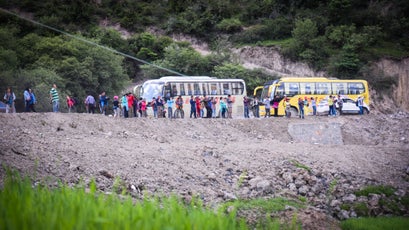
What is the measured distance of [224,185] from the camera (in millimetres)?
18797

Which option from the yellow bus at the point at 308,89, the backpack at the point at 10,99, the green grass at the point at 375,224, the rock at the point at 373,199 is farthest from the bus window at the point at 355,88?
the backpack at the point at 10,99

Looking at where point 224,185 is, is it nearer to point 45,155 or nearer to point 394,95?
point 45,155

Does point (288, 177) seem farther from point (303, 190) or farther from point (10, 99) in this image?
point (10, 99)

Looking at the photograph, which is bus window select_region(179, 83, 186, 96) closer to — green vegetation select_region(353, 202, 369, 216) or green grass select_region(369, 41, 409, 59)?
green vegetation select_region(353, 202, 369, 216)

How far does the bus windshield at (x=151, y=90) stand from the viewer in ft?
118

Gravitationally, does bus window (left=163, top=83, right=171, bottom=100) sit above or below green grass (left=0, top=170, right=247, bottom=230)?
above

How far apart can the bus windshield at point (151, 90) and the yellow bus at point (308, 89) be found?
7895 millimetres

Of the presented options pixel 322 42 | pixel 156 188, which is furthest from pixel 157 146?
pixel 322 42

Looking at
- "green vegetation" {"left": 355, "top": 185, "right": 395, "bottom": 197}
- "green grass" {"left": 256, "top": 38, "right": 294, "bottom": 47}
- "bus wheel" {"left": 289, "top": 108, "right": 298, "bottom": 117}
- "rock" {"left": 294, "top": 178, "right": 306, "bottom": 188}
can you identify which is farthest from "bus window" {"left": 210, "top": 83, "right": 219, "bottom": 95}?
"green grass" {"left": 256, "top": 38, "right": 294, "bottom": 47}

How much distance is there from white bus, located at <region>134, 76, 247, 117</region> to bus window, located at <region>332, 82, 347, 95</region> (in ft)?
25.1

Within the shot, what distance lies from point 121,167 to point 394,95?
45446 mm

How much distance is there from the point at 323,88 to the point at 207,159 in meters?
20.9

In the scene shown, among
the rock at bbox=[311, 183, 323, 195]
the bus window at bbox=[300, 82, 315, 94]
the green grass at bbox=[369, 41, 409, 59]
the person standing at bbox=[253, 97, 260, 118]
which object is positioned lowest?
the rock at bbox=[311, 183, 323, 195]

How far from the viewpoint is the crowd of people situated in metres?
27.6
